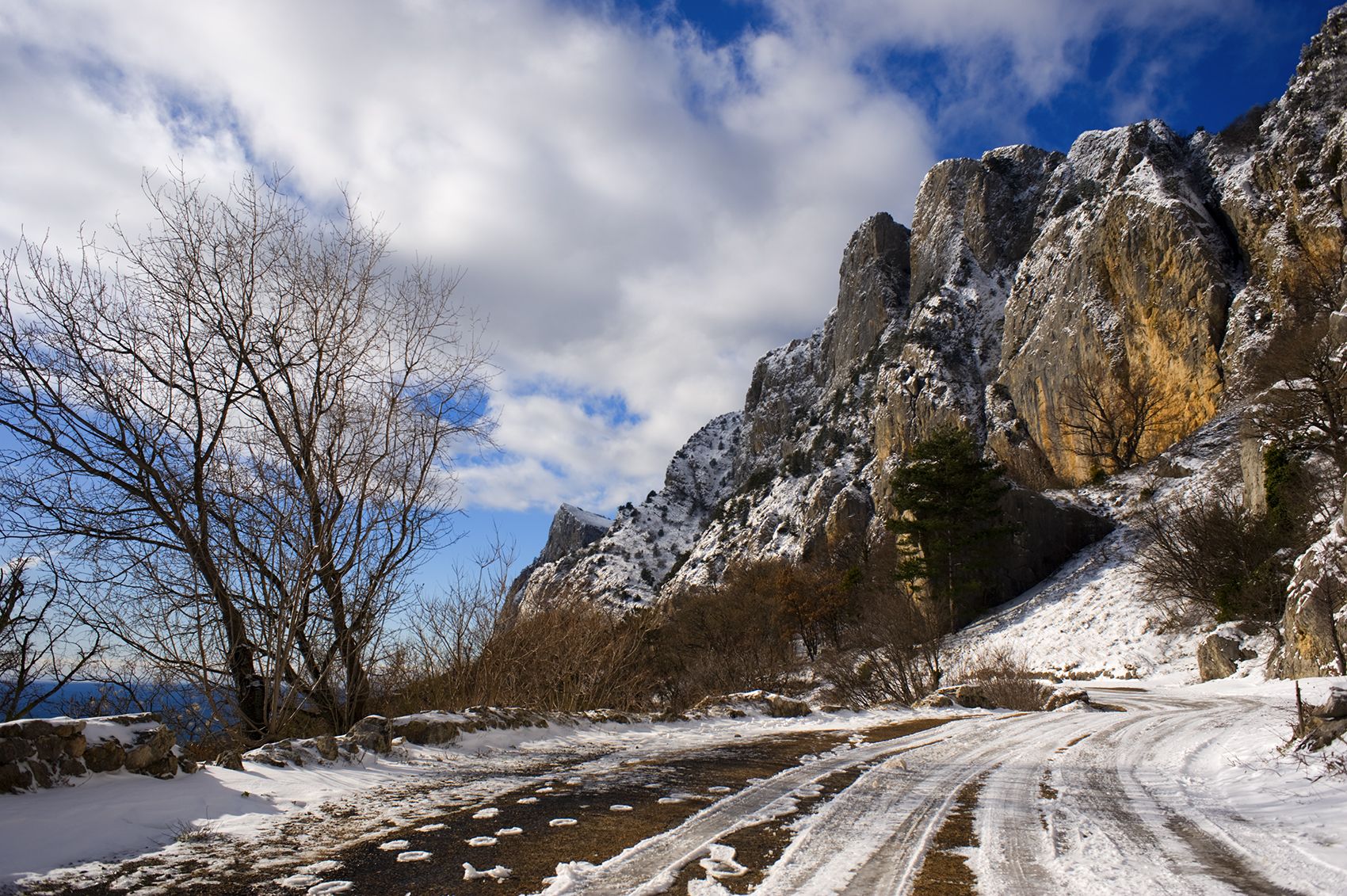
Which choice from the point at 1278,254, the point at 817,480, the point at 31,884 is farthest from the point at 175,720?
the point at 817,480

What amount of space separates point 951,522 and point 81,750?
107ft

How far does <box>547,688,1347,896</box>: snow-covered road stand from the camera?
3203 mm

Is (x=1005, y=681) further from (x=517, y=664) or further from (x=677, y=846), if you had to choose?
(x=677, y=846)

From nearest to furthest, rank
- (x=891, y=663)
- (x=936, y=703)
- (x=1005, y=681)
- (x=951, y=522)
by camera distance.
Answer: (x=936, y=703) → (x=1005, y=681) → (x=891, y=663) → (x=951, y=522)

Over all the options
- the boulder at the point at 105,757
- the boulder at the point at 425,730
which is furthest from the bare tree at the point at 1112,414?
the boulder at the point at 105,757

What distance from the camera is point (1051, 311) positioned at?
165ft

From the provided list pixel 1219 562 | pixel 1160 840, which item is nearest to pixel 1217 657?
pixel 1219 562

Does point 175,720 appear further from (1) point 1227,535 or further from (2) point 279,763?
(1) point 1227,535

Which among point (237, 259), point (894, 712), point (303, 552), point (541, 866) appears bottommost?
point (894, 712)

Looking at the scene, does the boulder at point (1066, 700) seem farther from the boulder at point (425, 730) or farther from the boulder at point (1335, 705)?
the boulder at point (425, 730)

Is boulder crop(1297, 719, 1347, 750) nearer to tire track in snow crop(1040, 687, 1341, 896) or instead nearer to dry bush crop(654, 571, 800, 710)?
tire track in snow crop(1040, 687, 1341, 896)

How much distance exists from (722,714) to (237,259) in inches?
368

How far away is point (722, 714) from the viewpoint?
1133 centimetres

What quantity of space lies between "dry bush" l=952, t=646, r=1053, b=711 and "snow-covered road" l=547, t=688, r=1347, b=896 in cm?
920
